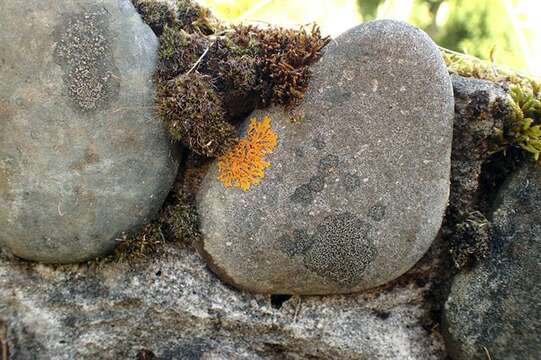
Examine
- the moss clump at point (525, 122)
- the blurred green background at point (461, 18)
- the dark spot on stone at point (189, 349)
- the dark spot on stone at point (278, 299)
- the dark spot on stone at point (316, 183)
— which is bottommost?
the blurred green background at point (461, 18)

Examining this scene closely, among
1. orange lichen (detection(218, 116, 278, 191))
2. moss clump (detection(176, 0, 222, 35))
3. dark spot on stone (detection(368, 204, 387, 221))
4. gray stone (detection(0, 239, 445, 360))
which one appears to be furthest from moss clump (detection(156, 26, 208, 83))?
dark spot on stone (detection(368, 204, 387, 221))

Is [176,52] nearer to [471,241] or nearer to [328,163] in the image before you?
[328,163]

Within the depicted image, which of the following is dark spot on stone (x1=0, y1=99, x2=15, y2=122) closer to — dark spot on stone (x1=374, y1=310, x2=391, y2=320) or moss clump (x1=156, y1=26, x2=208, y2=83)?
moss clump (x1=156, y1=26, x2=208, y2=83)

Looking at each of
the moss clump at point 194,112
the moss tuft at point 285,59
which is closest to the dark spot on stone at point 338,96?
the moss tuft at point 285,59

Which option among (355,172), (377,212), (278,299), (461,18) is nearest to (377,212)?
(377,212)

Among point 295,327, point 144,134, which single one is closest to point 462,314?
point 295,327

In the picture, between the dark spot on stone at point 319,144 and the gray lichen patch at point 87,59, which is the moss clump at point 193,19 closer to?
the gray lichen patch at point 87,59
